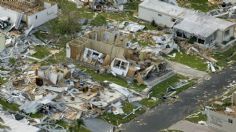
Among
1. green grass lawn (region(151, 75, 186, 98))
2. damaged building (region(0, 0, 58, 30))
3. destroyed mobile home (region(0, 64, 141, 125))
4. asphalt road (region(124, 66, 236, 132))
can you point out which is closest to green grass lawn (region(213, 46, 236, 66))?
asphalt road (region(124, 66, 236, 132))

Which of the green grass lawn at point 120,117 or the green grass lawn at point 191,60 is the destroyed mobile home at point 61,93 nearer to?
the green grass lawn at point 120,117

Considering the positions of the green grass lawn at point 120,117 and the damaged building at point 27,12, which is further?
the damaged building at point 27,12

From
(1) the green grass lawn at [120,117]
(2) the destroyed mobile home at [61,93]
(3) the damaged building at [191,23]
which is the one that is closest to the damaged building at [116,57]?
(2) the destroyed mobile home at [61,93]

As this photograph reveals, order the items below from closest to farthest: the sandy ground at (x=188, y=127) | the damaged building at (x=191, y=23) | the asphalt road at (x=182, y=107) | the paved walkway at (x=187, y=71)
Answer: the sandy ground at (x=188, y=127) → the asphalt road at (x=182, y=107) → the paved walkway at (x=187, y=71) → the damaged building at (x=191, y=23)

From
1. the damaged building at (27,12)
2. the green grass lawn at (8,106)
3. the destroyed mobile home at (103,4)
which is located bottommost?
the green grass lawn at (8,106)

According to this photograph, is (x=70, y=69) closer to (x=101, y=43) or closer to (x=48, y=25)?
(x=101, y=43)

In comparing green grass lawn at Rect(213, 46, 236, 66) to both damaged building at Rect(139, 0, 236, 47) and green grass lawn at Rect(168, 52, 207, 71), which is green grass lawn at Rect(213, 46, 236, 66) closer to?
damaged building at Rect(139, 0, 236, 47)

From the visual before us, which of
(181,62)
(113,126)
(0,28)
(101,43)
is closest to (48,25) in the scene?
(0,28)
